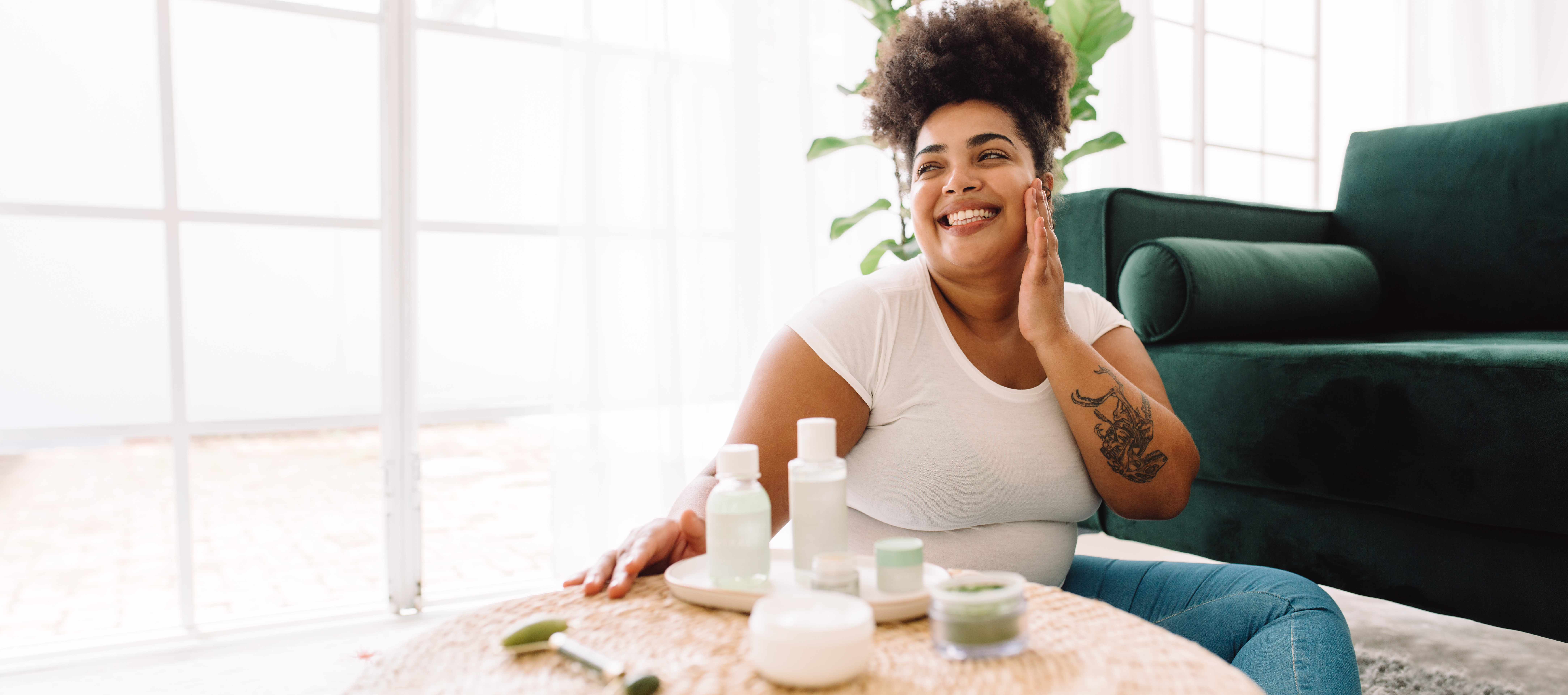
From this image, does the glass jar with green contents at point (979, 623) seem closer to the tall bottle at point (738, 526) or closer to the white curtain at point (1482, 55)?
the tall bottle at point (738, 526)

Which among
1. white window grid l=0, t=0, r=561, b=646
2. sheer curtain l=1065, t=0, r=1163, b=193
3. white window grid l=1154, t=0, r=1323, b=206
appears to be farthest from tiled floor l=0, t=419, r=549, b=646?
white window grid l=1154, t=0, r=1323, b=206

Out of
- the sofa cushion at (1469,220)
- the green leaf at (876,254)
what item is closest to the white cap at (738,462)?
the green leaf at (876,254)

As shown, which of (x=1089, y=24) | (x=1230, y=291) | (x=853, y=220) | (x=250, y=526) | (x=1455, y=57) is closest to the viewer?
(x=1230, y=291)

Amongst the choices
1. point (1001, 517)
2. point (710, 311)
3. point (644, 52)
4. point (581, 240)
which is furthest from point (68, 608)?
point (1001, 517)

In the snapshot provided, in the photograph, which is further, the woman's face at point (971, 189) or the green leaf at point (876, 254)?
the green leaf at point (876, 254)

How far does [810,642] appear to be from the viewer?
42 centimetres

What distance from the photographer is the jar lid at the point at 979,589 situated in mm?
466

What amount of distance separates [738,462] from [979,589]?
0.18 metres

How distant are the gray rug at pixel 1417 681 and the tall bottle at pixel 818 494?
1093 mm

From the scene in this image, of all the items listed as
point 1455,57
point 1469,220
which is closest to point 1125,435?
point 1469,220

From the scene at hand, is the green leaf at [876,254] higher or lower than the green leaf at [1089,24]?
lower

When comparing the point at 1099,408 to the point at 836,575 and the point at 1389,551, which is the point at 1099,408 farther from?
the point at 1389,551

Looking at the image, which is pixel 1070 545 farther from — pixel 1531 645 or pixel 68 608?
pixel 68 608

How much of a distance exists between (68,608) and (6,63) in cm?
129
